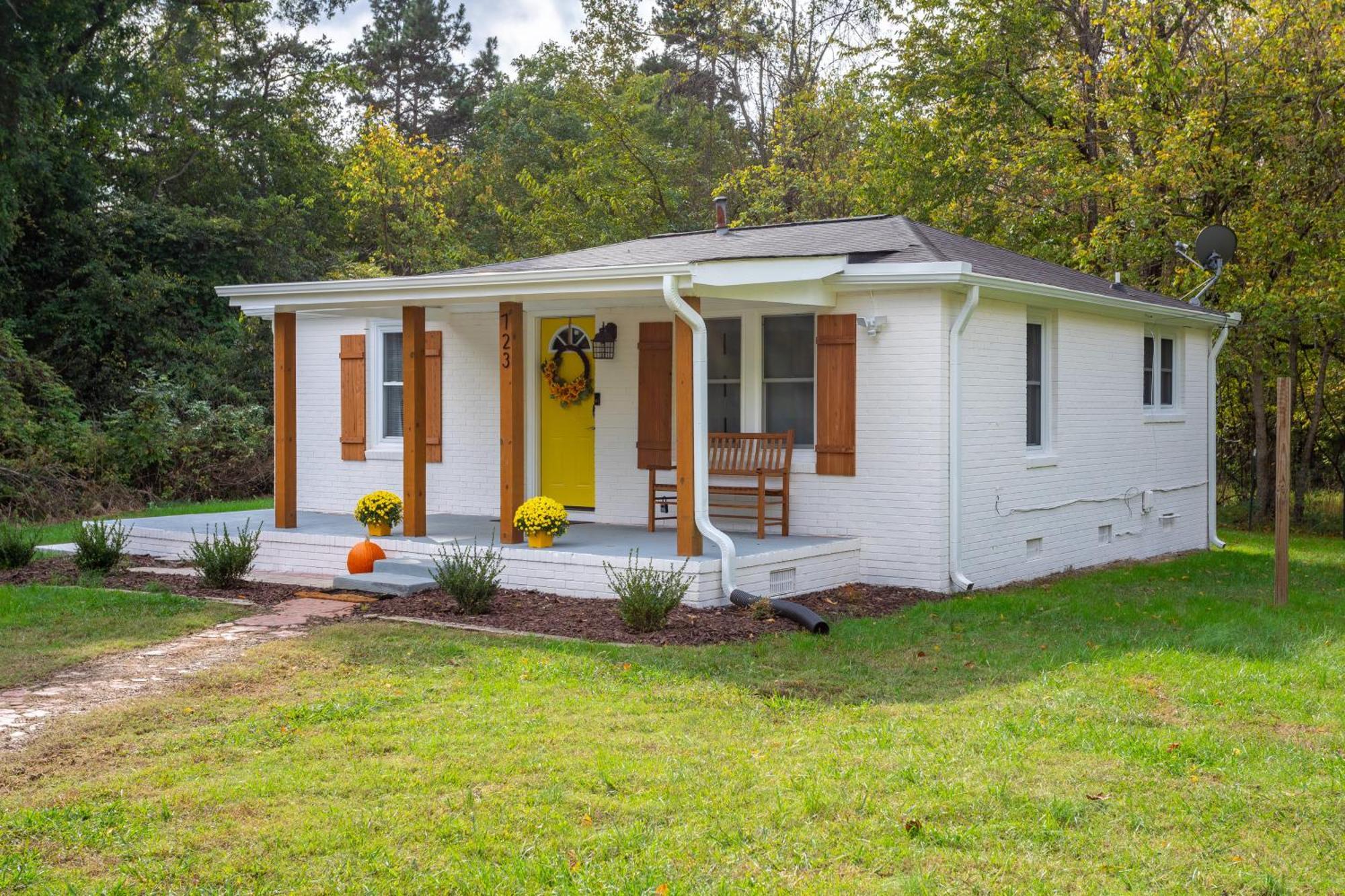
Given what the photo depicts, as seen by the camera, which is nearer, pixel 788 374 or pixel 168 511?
pixel 788 374

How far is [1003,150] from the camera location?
59.7ft

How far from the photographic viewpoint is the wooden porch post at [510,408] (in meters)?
9.65

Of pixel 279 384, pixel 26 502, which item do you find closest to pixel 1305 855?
pixel 279 384

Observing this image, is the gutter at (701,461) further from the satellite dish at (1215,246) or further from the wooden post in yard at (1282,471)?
the satellite dish at (1215,246)

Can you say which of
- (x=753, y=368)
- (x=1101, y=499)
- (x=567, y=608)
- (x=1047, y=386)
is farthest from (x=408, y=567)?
(x=1101, y=499)

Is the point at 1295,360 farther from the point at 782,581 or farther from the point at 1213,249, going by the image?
the point at 782,581

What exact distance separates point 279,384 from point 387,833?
7.69m

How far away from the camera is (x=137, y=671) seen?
680 cm

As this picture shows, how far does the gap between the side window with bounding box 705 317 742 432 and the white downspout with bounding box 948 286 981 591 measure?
1.90 m

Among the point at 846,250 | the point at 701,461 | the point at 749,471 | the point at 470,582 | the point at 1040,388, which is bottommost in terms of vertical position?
the point at 470,582

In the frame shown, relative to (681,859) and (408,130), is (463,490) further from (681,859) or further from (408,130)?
(408,130)

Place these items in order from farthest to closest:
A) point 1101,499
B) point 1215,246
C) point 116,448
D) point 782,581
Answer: point 116,448 → point 1215,246 → point 1101,499 → point 782,581

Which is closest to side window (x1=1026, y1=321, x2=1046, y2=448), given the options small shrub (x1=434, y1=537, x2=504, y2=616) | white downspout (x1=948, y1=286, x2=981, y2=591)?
white downspout (x1=948, y1=286, x2=981, y2=591)

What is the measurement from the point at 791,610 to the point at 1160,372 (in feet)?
24.7
